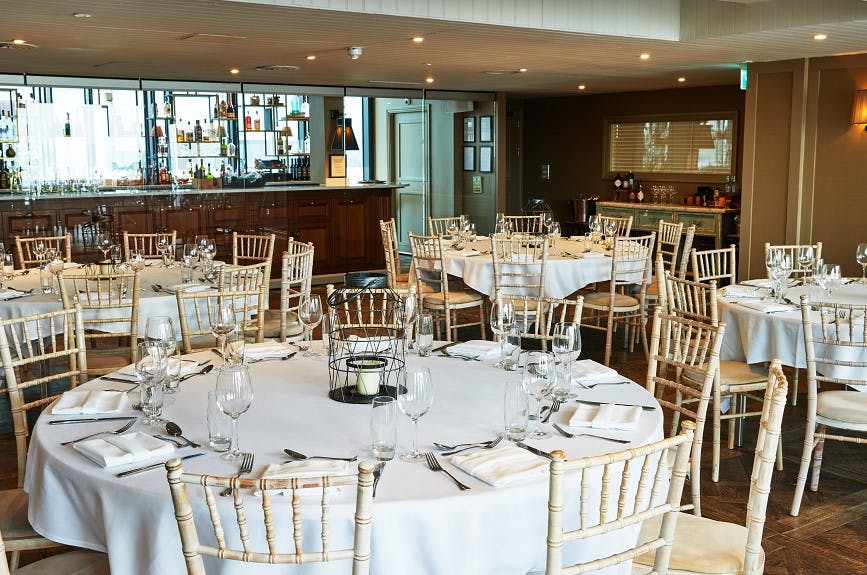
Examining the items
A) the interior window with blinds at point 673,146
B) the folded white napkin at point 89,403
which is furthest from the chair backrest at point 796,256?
the interior window with blinds at point 673,146

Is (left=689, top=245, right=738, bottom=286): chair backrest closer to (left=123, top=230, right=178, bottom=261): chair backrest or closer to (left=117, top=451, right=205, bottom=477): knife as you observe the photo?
(left=123, top=230, right=178, bottom=261): chair backrest

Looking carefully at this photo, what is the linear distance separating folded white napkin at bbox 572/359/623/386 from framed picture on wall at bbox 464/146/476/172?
1051 centimetres

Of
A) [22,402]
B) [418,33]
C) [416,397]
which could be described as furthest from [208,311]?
[418,33]

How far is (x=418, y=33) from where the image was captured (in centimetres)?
679

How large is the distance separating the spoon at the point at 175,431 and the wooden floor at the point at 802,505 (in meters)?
1.51

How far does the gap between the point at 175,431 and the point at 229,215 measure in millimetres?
8474

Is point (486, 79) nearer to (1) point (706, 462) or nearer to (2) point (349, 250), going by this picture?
(2) point (349, 250)

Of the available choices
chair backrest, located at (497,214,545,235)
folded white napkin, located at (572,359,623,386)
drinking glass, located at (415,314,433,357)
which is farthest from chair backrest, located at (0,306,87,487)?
chair backrest, located at (497,214,545,235)

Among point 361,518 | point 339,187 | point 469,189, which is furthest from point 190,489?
point 469,189

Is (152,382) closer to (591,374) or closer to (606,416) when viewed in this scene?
(606,416)

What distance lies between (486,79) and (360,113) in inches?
76.9

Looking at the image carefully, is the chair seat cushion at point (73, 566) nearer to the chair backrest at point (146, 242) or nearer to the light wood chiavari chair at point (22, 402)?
the light wood chiavari chair at point (22, 402)

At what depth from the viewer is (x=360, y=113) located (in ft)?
40.2

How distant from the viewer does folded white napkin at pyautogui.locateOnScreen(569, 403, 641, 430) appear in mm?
2820
